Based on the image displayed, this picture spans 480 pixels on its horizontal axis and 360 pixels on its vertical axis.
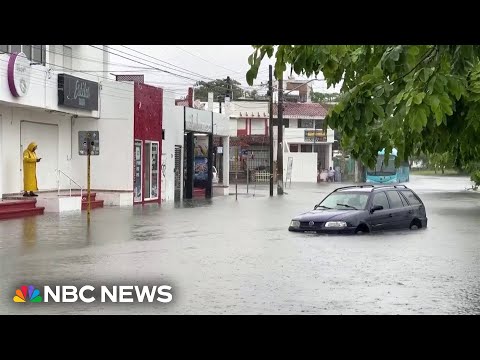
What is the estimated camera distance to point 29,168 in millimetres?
25031

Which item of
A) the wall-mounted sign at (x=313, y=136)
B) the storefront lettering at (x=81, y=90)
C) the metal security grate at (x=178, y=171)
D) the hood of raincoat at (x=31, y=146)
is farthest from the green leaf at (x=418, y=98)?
the wall-mounted sign at (x=313, y=136)

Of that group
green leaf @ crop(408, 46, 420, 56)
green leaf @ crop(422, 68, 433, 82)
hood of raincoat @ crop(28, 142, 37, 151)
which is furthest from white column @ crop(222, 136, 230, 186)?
green leaf @ crop(422, 68, 433, 82)

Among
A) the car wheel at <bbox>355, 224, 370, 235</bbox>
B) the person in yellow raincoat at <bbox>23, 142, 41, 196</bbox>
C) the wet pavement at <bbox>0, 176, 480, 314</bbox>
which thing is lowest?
the wet pavement at <bbox>0, 176, 480, 314</bbox>

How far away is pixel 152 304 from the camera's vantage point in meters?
9.48

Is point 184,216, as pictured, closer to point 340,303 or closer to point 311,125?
point 340,303

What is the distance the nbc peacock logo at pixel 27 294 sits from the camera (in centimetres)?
991

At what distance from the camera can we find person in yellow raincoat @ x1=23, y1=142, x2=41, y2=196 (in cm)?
2492

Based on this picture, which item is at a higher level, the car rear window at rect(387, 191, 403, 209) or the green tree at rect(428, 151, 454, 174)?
the green tree at rect(428, 151, 454, 174)

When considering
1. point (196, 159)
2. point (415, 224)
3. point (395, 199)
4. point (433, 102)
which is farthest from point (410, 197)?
point (196, 159)

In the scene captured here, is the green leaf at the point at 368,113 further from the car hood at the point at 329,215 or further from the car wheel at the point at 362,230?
the car wheel at the point at 362,230

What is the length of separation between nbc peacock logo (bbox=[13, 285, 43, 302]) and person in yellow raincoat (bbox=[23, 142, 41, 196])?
48.6 feet

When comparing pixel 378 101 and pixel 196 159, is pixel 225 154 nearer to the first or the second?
pixel 196 159

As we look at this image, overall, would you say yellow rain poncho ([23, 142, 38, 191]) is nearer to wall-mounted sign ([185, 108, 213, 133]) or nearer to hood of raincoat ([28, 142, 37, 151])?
hood of raincoat ([28, 142, 37, 151])

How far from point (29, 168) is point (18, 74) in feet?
11.4
